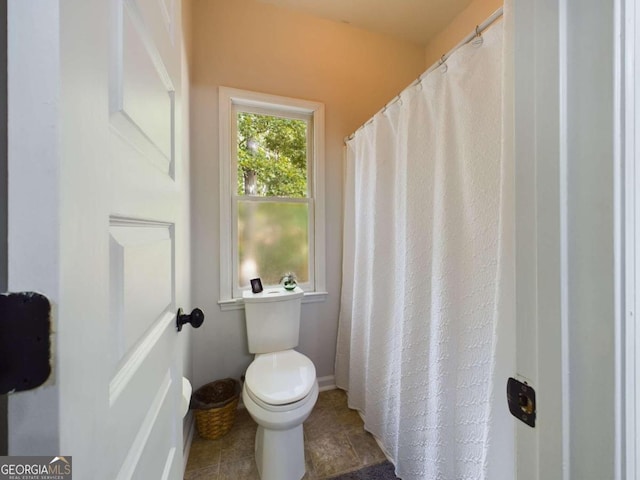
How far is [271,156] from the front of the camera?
1898 mm

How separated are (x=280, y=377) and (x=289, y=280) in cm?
63

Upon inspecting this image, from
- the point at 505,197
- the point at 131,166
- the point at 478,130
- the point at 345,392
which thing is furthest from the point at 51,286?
the point at 345,392

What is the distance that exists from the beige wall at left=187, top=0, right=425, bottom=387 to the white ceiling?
0.06m

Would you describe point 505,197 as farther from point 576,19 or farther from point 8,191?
point 8,191

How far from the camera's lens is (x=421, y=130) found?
3.88 feet

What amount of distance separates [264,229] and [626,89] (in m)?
1.73

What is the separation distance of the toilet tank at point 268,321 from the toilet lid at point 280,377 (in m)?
0.06

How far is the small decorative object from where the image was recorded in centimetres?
174

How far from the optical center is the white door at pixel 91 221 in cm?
24

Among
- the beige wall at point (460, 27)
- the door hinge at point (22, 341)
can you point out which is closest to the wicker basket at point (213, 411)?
the door hinge at point (22, 341)

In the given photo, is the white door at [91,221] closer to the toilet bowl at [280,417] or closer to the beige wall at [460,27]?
the toilet bowl at [280,417]

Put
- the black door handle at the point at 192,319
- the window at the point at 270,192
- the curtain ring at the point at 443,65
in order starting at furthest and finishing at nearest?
the window at the point at 270,192, the curtain ring at the point at 443,65, the black door handle at the point at 192,319

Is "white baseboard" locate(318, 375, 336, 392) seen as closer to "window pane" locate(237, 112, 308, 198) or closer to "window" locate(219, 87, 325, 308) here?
"window" locate(219, 87, 325, 308)

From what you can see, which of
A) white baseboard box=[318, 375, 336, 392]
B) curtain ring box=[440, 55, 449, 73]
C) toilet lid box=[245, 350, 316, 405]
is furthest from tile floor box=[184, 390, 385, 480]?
curtain ring box=[440, 55, 449, 73]
